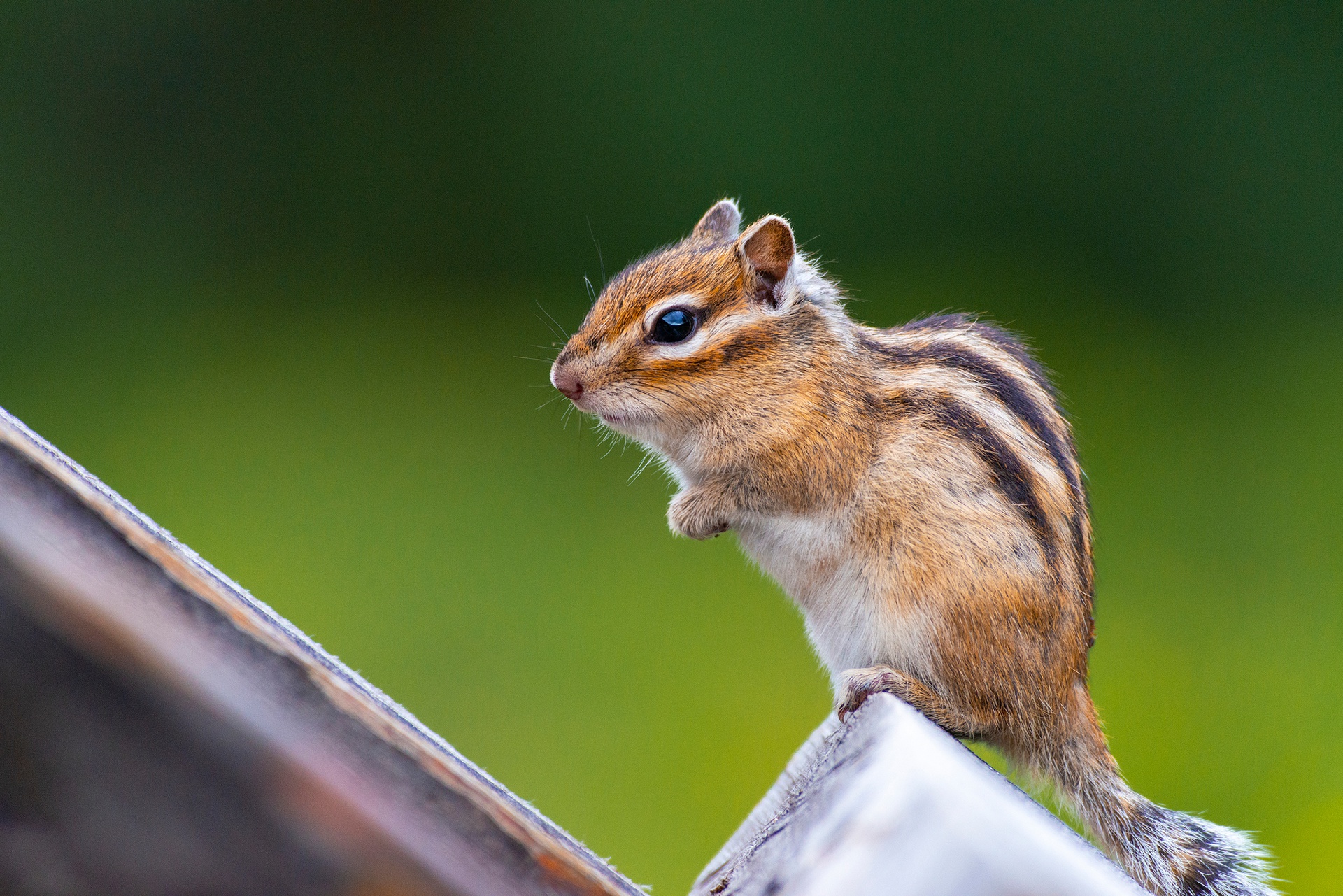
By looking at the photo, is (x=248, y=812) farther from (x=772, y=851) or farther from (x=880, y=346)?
(x=880, y=346)

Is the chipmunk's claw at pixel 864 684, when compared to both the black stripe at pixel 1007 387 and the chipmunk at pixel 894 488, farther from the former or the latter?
the black stripe at pixel 1007 387

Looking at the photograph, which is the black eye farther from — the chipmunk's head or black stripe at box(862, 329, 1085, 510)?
black stripe at box(862, 329, 1085, 510)

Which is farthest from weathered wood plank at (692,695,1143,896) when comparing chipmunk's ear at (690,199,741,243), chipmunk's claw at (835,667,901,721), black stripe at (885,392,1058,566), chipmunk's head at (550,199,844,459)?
chipmunk's ear at (690,199,741,243)

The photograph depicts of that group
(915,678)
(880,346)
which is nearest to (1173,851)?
(915,678)

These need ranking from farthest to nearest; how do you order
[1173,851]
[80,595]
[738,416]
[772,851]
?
[738,416] → [1173,851] → [772,851] → [80,595]

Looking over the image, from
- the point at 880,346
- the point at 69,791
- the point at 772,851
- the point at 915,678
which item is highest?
the point at 880,346
